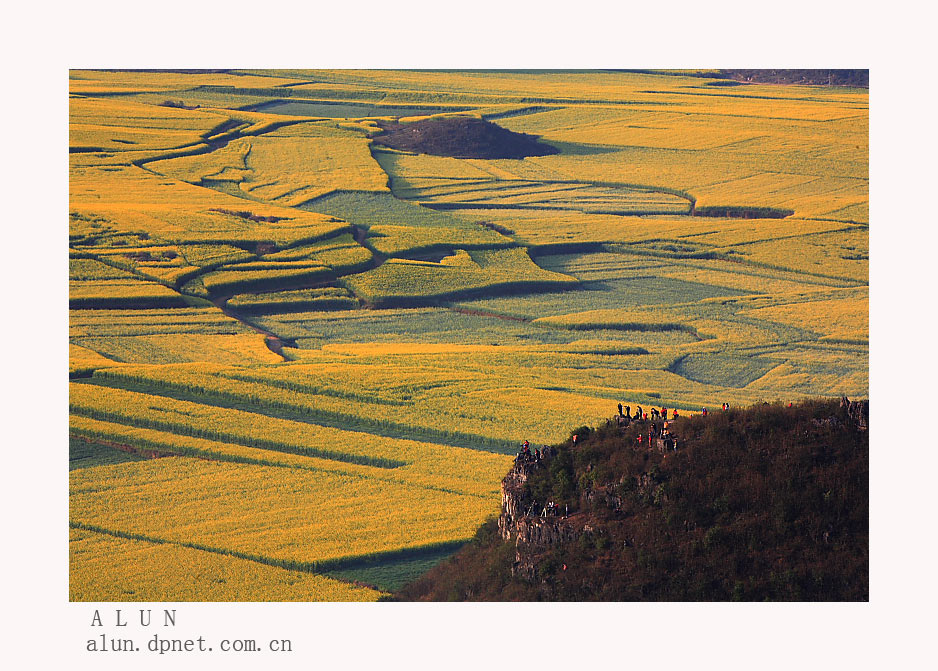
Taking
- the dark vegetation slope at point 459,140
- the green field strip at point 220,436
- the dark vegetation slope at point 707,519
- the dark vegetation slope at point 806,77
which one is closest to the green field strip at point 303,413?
the green field strip at point 220,436

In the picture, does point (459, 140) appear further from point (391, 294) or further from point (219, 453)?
point (219, 453)

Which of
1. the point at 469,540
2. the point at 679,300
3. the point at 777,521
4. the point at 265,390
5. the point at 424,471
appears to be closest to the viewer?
the point at 777,521

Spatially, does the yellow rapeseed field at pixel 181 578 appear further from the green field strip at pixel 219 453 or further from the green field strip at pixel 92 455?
the green field strip at pixel 219 453

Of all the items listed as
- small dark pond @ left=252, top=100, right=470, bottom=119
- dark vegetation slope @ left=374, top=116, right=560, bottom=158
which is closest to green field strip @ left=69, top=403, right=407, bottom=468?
small dark pond @ left=252, top=100, right=470, bottom=119

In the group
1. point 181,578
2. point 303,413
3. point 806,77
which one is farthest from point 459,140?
point 181,578

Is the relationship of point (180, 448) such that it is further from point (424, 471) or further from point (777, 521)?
point (777, 521)

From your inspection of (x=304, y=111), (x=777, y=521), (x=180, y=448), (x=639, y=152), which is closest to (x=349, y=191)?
(x=304, y=111)
